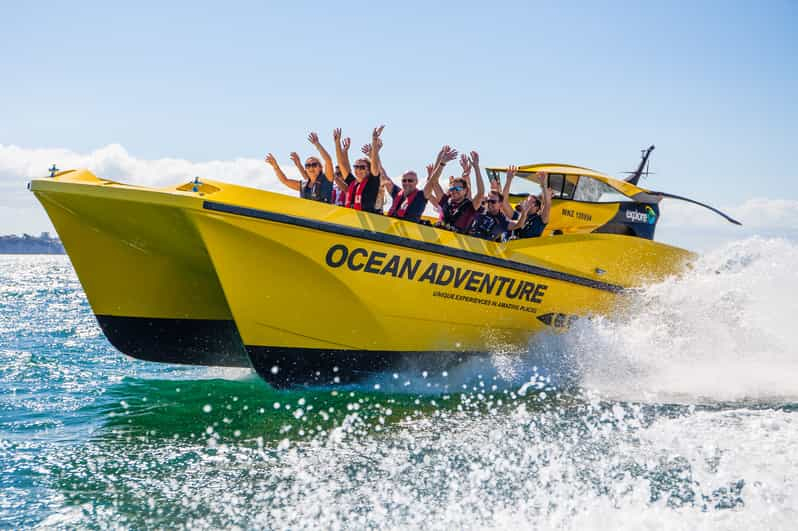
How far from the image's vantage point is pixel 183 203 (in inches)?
219

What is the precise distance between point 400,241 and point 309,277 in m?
0.89

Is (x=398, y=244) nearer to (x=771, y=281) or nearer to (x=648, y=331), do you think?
(x=648, y=331)

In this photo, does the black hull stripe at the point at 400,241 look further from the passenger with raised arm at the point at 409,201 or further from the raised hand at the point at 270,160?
the raised hand at the point at 270,160

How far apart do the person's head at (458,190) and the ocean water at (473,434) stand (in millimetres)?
1797

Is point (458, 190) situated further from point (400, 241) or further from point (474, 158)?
point (400, 241)

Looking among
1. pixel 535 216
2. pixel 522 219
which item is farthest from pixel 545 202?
pixel 522 219

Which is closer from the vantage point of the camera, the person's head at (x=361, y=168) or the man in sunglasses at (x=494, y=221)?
the person's head at (x=361, y=168)

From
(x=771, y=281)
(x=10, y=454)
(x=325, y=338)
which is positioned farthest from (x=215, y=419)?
(x=771, y=281)

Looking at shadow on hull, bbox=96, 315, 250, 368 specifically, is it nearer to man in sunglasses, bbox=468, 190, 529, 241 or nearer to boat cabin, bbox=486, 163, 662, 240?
man in sunglasses, bbox=468, 190, 529, 241

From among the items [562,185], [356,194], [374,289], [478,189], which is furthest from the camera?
[562,185]

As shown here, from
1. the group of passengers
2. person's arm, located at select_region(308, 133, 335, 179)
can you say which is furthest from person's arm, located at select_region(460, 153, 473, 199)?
person's arm, located at select_region(308, 133, 335, 179)

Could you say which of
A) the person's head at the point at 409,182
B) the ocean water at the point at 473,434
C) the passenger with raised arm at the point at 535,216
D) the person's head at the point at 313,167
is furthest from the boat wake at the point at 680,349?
Result: the person's head at the point at 313,167

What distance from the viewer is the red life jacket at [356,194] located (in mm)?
6922

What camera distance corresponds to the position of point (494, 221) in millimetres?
7715
